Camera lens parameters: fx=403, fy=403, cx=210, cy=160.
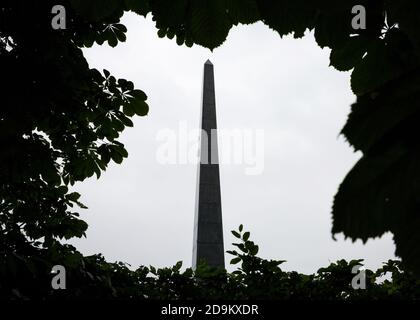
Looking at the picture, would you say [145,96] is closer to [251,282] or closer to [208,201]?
[251,282]

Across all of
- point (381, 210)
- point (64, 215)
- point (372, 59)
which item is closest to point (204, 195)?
point (64, 215)

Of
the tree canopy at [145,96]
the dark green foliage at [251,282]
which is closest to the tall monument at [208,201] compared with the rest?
the dark green foliage at [251,282]

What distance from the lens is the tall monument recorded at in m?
10.5

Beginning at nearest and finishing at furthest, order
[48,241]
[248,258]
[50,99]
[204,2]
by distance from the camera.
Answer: [204,2], [50,99], [48,241], [248,258]

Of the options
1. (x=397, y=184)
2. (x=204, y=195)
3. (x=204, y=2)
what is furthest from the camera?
(x=204, y=195)

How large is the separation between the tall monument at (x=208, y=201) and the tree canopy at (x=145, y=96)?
629cm

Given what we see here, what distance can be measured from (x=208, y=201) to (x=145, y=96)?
7.15 meters

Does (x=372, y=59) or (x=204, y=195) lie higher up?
(x=204, y=195)

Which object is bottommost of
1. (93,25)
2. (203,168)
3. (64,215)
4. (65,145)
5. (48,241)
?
(48,241)

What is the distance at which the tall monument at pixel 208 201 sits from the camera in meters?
10.5

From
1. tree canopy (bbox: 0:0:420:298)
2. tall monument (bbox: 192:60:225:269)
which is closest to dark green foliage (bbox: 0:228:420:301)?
tree canopy (bbox: 0:0:420:298)
